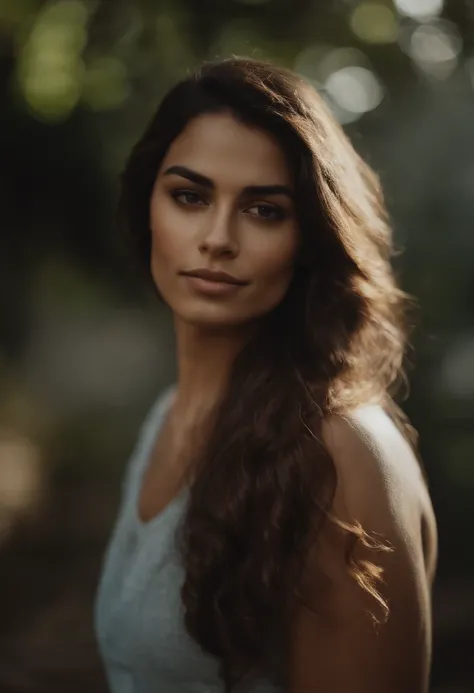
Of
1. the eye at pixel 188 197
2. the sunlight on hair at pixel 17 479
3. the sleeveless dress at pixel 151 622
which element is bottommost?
the sunlight on hair at pixel 17 479

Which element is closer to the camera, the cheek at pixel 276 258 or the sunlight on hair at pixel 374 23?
the cheek at pixel 276 258

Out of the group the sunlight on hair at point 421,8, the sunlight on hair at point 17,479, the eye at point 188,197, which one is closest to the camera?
the eye at point 188,197

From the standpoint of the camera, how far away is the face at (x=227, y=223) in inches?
32.9

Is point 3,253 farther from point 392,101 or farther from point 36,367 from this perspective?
point 392,101

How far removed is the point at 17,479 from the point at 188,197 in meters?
1.36

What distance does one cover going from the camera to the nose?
0.83m

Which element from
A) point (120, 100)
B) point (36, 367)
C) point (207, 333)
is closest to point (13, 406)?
point (36, 367)

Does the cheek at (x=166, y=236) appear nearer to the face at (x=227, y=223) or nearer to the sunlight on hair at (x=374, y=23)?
the face at (x=227, y=223)

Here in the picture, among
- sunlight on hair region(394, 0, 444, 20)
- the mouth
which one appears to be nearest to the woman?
the mouth

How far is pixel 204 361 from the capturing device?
38.0 inches

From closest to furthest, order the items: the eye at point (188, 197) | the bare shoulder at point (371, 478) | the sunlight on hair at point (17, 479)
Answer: the bare shoulder at point (371, 478) < the eye at point (188, 197) < the sunlight on hair at point (17, 479)

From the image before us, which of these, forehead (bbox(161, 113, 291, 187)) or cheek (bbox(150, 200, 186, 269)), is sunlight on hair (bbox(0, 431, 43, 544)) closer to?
cheek (bbox(150, 200, 186, 269))

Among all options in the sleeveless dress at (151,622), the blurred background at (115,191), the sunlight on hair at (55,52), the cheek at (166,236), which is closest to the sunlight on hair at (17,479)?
the blurred background at (115,191)

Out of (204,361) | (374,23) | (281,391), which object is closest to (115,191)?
(374,23)
